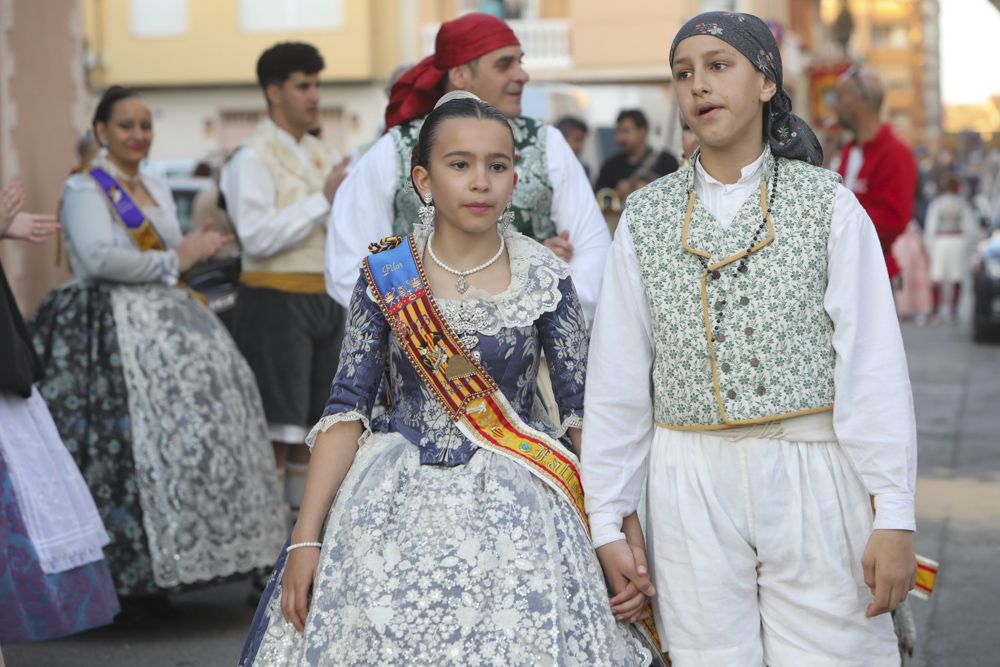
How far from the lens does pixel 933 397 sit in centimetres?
1230

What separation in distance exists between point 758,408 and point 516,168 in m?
1.87

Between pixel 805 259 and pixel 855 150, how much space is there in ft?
14.6

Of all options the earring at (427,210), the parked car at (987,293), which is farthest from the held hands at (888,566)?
the parked car at (987,293)

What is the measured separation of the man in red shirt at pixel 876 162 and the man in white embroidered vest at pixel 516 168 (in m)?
2.34

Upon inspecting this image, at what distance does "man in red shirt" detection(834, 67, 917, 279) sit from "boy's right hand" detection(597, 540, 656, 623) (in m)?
3.77

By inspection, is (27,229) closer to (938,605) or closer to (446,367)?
(446,367)

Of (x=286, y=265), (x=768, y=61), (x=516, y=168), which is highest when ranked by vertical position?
(x=768, y=61)

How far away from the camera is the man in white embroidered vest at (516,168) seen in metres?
4.83

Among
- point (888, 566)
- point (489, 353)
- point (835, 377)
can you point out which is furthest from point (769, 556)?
point (489, 353)

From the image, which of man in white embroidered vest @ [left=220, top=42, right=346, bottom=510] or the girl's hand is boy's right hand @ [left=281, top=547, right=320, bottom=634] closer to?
the girl's hand

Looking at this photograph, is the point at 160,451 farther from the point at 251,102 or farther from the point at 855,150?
the point at 251,102

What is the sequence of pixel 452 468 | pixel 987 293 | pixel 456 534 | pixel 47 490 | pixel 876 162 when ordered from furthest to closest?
1. pixel 987 293
2. pixel 876 162
3. pixel 47 490
4. pixel 452 468
5. pixel 456 534

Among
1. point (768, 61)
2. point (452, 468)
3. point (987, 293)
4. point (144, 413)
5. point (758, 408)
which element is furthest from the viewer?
point (987, 293)

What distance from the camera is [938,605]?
6.11 metres
